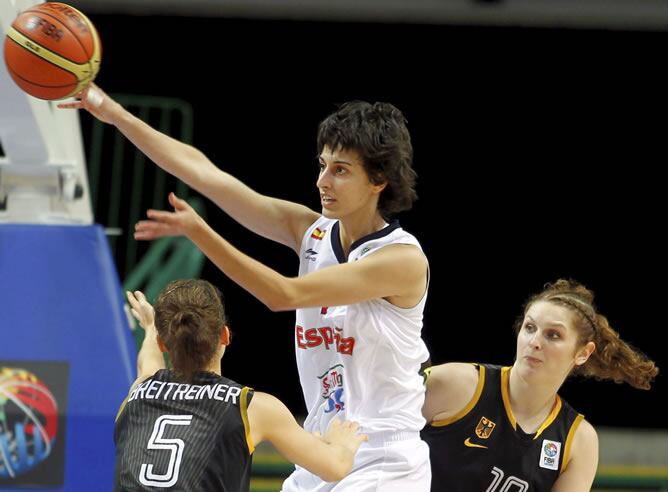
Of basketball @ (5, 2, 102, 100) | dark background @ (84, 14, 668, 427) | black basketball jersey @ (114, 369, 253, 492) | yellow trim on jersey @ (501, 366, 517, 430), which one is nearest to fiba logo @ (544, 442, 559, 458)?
yellow trim on jersey @ (501, 366, 517, 430)

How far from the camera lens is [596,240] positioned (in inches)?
352

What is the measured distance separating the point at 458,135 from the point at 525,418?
4979mm

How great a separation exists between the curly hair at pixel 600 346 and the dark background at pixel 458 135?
4619mm

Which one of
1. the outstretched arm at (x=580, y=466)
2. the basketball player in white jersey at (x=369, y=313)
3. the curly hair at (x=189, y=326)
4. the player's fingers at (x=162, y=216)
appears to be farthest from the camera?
the outstretched arm at (x=580, y=466)

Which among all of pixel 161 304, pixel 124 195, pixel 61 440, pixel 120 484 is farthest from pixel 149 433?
pixel 124 195

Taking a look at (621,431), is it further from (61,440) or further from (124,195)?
(61,440)

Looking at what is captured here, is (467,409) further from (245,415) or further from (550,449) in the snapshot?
(245,415)

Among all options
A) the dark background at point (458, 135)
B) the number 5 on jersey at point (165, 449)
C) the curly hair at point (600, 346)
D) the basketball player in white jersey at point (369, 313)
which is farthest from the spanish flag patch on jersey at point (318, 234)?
the dark background at point (458, 135)

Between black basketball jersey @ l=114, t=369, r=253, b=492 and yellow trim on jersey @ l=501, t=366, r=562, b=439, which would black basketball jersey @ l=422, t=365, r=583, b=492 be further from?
black basketball jersey @ l=114, t=369, r=253, b=492

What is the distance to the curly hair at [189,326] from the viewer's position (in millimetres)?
3051

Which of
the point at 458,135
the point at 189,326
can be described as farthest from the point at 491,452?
the point at 458,135

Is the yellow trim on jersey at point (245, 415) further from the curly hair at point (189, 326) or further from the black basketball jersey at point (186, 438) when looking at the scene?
the curly hair at point (189, 326)

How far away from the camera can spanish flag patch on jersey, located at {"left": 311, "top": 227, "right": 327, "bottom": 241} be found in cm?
359

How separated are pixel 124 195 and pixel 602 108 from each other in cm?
395
